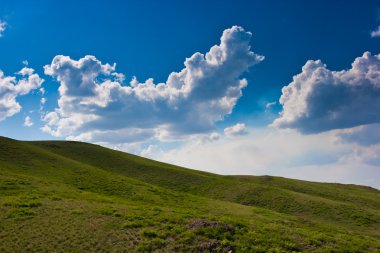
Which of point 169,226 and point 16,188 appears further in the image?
point 16,188

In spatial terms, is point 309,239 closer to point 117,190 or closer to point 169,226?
point 169,226

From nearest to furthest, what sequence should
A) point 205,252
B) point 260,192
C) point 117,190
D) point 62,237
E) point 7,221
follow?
point 205,252 → point 62,237 → point 7,221 → point 117,190 → point 260,192

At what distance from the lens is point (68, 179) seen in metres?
51.9

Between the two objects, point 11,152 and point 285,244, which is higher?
point 11,152

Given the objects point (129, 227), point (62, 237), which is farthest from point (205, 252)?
point (62, 237)

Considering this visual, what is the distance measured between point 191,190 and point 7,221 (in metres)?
41.9

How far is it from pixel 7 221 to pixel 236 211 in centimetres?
2643

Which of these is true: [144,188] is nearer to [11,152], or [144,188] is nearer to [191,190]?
[191,190]

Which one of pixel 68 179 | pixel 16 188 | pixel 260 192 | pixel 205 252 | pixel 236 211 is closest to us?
pixel 205 252

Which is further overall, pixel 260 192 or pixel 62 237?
pixel 260 192

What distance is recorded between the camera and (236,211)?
4116cm

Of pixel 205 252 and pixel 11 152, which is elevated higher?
pixel 11 152

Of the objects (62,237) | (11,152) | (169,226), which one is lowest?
(62,237)

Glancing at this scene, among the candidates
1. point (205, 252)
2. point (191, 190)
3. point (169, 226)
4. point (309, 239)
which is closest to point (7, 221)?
point (169, 226)
